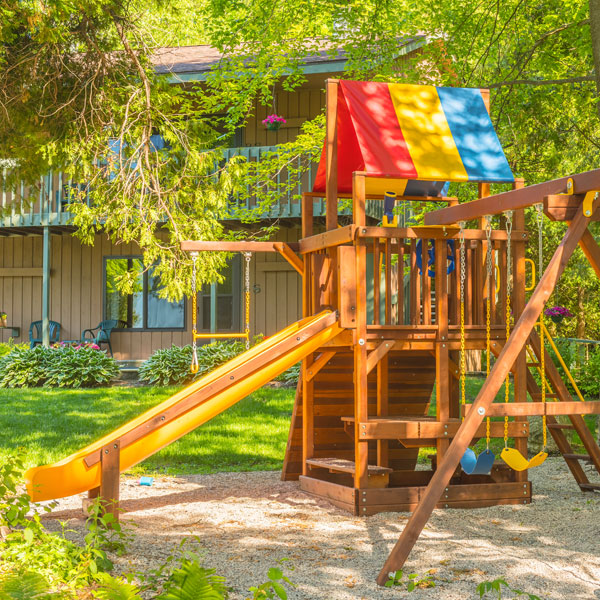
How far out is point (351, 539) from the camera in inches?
219

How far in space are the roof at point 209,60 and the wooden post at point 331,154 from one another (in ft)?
21.1

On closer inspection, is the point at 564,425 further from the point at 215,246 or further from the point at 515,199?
the point at 215,246

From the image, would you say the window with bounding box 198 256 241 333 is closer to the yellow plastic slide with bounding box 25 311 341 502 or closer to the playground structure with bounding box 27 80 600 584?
the playground structure with bounding box 27 80 600 584

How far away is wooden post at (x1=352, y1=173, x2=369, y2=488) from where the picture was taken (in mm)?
6430

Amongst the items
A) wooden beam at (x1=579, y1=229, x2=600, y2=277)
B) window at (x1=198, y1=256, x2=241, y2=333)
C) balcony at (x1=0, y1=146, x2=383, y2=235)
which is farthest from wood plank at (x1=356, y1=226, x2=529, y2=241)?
window at (x1=198, y1=256, x2=241, y2=333)

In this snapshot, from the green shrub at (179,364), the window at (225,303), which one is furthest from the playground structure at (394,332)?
the window at (225,303)

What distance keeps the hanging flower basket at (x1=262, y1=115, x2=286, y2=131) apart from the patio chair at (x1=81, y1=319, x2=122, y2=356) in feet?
18.0

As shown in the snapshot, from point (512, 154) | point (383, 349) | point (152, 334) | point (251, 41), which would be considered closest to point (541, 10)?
point (512, 154)

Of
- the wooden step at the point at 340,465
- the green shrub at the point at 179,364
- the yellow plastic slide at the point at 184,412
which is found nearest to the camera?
the yellow plastic slide at the point at 184,412

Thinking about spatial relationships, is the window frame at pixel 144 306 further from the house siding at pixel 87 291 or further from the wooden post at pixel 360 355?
the wooden post at pixel 360 355

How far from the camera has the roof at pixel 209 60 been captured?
1488 centimetres

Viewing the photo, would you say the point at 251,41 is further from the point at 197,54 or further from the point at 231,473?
the point at 231,473

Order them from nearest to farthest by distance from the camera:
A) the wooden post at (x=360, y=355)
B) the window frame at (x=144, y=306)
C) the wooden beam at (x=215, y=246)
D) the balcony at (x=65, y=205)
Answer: the wooden post at (x=360, y=355), the wooden beam at (x=215, y=246), the balcony at (x=65, y=205), the window frame at (x=144, y=306)

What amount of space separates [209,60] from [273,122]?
245 cm
